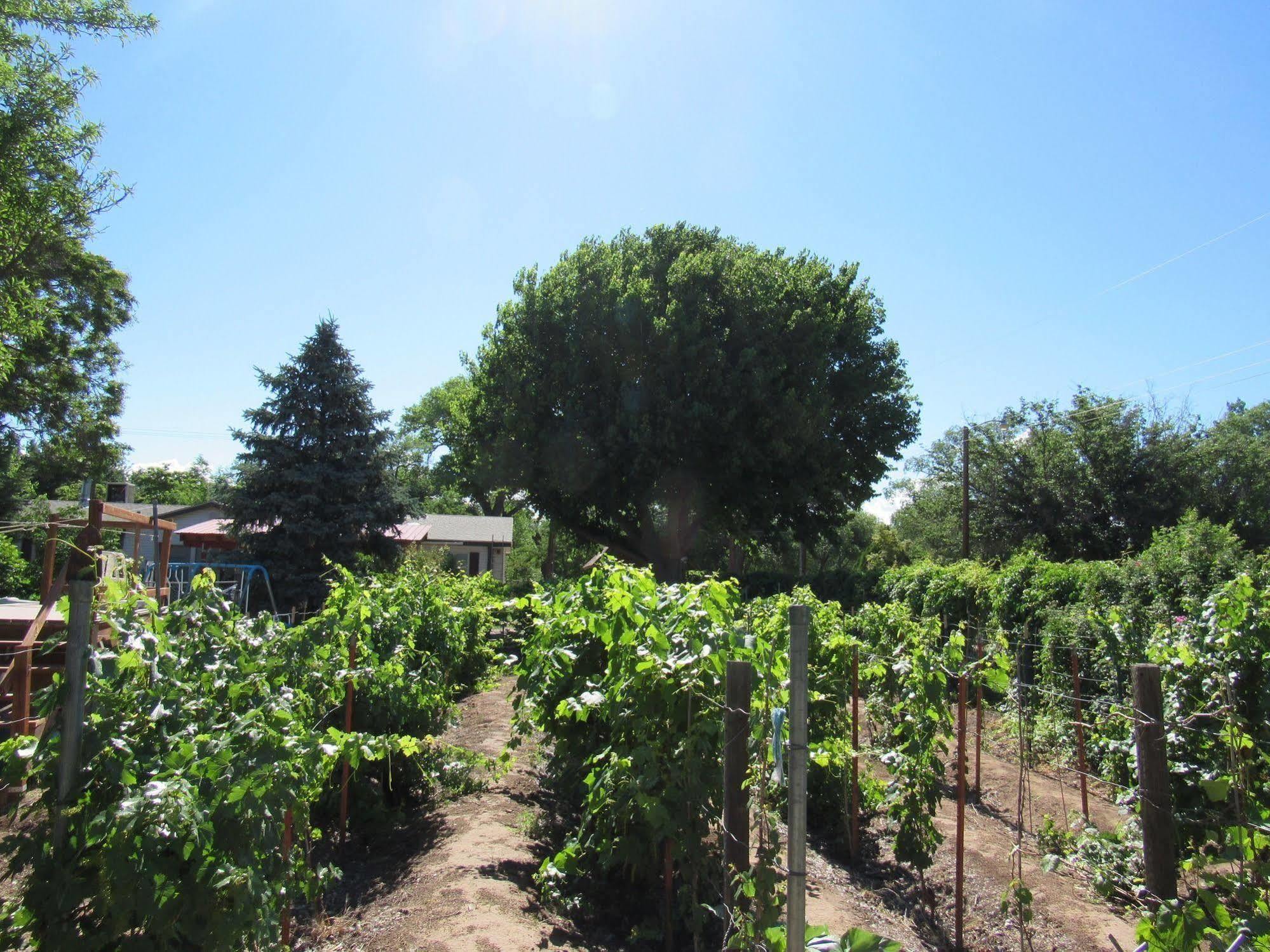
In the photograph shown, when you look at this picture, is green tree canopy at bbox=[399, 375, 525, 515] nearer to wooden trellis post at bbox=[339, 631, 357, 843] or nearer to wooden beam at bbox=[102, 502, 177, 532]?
wooden beam at bbox=[102, 502, 177, 532]

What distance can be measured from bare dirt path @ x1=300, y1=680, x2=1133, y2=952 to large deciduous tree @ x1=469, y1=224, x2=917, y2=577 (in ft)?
46.3

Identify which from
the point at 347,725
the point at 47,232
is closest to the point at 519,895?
the point at 347,725

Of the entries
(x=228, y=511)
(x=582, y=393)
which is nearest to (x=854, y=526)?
(x=582, y=393)

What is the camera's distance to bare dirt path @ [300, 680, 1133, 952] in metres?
3.55

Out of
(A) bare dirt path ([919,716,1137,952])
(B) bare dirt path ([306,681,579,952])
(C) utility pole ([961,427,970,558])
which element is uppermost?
(C) utility pole ([961,427,970,558])

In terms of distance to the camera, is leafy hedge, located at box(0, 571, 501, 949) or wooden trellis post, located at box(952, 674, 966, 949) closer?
leafy hedge, located at box(0, 571, 501, 949)

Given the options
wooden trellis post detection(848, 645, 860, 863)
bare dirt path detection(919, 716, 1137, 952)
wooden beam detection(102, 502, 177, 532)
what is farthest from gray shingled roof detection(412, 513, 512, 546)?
wooden trellis post detection(848, 645, 860, 863)

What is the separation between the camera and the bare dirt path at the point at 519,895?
355 cm

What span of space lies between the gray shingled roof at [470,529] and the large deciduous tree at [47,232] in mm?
14948

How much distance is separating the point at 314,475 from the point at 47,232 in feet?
23.4

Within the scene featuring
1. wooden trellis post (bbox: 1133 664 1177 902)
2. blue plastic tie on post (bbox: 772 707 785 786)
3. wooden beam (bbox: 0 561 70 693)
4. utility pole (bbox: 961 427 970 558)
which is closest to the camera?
blue plastic tie on post (bbox: 772 707 785 786)

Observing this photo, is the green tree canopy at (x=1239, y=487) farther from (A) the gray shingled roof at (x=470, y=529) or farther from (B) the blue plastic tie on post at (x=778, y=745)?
(B) the blue plastic tie on post at (x=778, y=745)

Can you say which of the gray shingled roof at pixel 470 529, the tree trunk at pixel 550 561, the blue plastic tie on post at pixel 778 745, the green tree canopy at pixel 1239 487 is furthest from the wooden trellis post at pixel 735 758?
the tree trunk at pixel 550 561

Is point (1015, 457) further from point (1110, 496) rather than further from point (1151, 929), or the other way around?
point (1151, 929)
